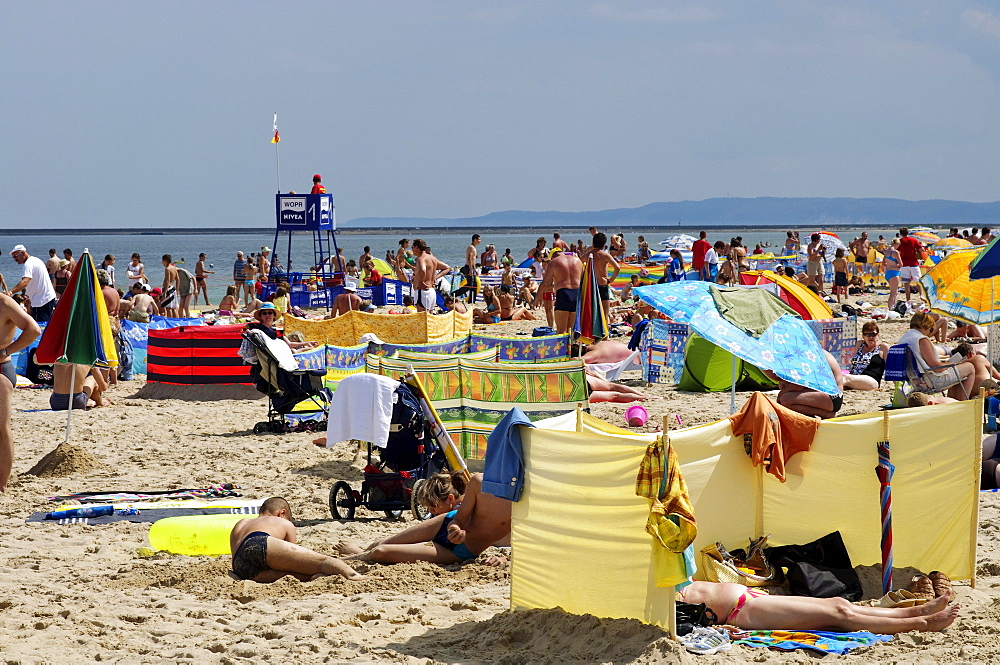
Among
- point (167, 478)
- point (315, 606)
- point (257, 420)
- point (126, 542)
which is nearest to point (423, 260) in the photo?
point (257, 420)

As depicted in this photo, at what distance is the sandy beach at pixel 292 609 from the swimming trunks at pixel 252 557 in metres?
0.10

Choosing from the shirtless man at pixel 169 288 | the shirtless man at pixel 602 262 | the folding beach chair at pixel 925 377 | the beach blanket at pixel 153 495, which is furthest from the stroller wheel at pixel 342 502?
the shirtless man at pixel 169 288

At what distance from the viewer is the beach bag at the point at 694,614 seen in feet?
13.8

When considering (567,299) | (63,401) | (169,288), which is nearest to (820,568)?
(63,401)

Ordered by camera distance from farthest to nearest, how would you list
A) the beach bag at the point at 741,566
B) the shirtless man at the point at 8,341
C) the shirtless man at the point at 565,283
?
the shirtless man at the point at 565,283 < the shirtless man at the point at 8,341 < the beach bag at the point at 741,566

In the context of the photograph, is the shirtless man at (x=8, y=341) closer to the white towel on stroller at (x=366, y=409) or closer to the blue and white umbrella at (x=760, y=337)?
the white towel on stroller at (x=366, y=409)

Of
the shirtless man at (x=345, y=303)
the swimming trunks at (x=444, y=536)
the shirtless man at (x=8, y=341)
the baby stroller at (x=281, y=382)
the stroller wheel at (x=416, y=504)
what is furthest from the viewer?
the shirtless man at (x=345, y=303)

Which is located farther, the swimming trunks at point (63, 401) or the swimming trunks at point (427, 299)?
the swimming trunks at point (427, 299)

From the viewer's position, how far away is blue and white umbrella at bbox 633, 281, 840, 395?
21.5 feet

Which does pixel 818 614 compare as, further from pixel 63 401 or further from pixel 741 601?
pixel 63 401

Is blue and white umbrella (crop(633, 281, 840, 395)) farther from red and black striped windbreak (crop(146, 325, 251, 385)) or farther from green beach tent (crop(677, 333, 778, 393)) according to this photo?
red and black striped windbreak (crop(146, 325, 251, 385))

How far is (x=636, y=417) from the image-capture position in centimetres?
895

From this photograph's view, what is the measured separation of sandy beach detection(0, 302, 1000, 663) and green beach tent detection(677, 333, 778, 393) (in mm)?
4411

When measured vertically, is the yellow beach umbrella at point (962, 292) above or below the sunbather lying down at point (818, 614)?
above
